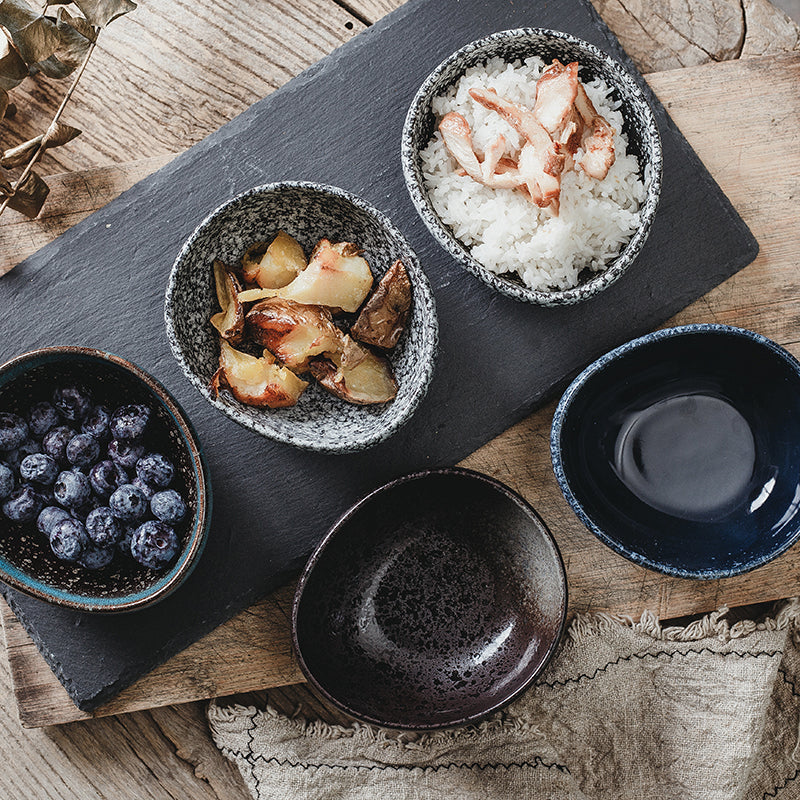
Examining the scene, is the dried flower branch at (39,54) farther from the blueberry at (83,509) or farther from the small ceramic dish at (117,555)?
the blueberry at (83,509)

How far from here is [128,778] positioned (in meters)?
1.38

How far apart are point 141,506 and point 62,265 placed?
445 mm

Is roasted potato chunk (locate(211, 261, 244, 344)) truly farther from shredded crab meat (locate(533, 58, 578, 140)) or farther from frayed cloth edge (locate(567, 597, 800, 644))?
frayed cloth edge (locate(567, 597, 800, 644))

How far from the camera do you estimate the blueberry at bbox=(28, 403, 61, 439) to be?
114 centimetres

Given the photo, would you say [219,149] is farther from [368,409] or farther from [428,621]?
[428,621]

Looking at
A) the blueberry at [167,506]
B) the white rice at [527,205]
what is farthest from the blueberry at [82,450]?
the white rice at [527,205]

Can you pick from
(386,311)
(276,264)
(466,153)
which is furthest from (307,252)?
(466,153)

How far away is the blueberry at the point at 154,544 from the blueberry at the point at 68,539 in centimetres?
7

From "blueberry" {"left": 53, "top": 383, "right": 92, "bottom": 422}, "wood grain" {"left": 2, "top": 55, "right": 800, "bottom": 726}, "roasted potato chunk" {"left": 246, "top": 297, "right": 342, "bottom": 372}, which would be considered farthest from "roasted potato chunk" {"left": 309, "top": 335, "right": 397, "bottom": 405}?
"blueberry" {"left": 53, "top": 383, "right": 92, "bottom": 422}

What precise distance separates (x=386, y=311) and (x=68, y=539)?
553mm

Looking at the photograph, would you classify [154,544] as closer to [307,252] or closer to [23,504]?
[23,504]

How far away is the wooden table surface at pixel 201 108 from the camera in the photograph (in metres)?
1.34

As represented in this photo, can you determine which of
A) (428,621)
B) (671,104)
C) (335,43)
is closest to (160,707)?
(428,621)

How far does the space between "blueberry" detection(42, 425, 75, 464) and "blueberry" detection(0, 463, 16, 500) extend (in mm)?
55
